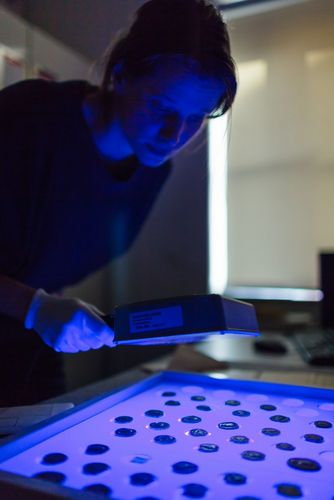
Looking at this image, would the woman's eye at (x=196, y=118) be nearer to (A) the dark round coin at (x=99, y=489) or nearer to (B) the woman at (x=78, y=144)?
(B) the woman at (x=78, y=144)

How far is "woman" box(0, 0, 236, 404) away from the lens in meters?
0.59

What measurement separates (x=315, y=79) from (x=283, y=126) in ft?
2.00

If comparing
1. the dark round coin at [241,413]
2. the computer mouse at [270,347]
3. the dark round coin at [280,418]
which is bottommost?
the computer mouse at [270,347]

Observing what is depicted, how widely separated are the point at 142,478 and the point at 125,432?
11cm

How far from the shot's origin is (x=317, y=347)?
3.73 feet

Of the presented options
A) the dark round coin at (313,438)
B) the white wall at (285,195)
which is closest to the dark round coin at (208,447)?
the dark round coin at (313,438)

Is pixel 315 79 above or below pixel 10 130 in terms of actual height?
above

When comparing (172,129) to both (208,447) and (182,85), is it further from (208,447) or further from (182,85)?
(208,447)

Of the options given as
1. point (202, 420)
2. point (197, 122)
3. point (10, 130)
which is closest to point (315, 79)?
point (197, 122)

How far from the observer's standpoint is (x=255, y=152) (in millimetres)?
1484

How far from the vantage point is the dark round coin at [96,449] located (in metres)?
0.43

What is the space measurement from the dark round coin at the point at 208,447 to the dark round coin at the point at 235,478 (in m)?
0.05

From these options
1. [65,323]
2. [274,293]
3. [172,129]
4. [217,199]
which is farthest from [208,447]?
[274,293]

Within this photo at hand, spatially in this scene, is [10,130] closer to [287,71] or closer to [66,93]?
[66,93]
